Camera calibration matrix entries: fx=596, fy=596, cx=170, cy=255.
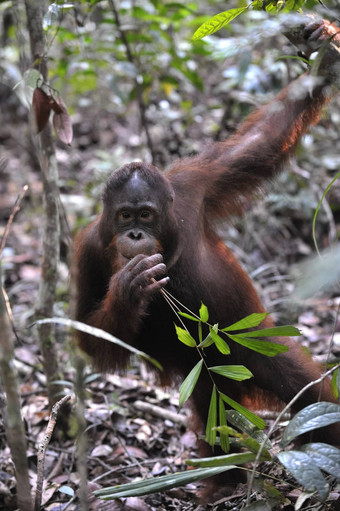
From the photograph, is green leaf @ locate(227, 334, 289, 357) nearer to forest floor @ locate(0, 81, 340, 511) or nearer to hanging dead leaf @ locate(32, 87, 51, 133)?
forest floor @ locate(0, 81, 340, 511)

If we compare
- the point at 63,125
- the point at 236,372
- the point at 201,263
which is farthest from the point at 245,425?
the point at 63,125

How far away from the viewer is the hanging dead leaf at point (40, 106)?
2.87 m

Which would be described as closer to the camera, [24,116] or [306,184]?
[306,184]

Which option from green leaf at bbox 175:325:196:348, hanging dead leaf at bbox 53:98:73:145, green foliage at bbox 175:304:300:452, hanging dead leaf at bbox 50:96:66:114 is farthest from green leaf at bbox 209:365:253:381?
hanging dead leaf at bbox 50:96:66:114

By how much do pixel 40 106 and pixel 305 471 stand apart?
2.04 metres

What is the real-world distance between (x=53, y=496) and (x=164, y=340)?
979 mm

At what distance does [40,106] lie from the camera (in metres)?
2.90

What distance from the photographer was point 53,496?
307 cm

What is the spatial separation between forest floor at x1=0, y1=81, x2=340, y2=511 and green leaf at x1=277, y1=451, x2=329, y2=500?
25 centimetres

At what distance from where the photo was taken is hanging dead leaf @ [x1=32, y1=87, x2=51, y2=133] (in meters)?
2.87

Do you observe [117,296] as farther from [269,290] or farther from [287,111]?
[269,290]

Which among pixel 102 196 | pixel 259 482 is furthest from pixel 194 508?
pixel 102 196

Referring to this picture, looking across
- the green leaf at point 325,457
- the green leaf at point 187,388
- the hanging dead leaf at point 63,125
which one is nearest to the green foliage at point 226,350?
the green leaf at point 187,388

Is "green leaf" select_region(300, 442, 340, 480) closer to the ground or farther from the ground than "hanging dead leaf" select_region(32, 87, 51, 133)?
closer to the ground
